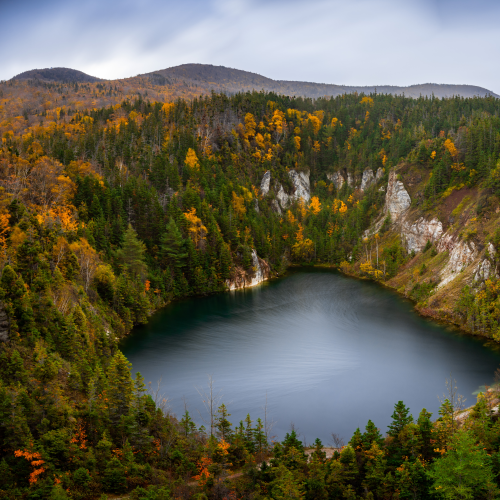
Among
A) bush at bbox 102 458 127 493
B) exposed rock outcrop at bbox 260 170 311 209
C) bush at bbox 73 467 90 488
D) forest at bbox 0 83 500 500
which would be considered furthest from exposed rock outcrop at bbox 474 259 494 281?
exposed rock outcrop at bbox 260 170 311 209

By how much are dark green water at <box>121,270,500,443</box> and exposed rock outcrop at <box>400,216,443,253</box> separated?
17.2 m

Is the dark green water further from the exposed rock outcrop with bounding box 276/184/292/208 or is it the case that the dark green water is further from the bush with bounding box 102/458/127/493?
the exposed rock outcrop with bounding box 276/184/292/208

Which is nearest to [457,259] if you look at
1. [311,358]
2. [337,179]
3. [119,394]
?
[311,358]

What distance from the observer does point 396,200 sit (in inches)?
3684

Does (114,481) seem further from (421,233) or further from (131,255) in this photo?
(421,233)

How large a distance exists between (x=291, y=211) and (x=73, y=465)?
4173 inches

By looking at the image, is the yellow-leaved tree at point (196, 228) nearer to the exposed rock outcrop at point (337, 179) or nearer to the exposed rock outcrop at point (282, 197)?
the exposed rock outcrop at point (282, 197)

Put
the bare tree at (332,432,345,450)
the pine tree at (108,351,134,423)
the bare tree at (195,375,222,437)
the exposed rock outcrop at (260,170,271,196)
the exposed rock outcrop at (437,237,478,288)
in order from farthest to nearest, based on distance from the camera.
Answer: the exposed rock outcrop at (260,170,271,196) < the exposed rock outcrop at (437,237,478,288) < the bare tree at (195,375,222,437) < the bare tree at (332,432,345,450) < the pine tree at (108,351,134,423)

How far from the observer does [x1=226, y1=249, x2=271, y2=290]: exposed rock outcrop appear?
79.4 metres

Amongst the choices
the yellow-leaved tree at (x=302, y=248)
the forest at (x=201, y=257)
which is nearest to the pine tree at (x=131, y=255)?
the forest at (x=201, y=257)

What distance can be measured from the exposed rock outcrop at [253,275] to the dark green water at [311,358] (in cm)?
1134

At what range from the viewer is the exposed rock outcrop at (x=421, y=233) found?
7575cm

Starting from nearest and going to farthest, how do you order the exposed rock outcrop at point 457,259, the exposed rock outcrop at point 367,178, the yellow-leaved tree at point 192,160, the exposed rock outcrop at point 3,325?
the exposed rock outcrop at point 3,325
the exposed rock outcrop at point 457,259
the yellow-leaved tree at point 192,160
the exposed rock outcrop at point 367,178

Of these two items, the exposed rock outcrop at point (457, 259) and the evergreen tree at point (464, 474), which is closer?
the evergreen tree at point (464, 474)
